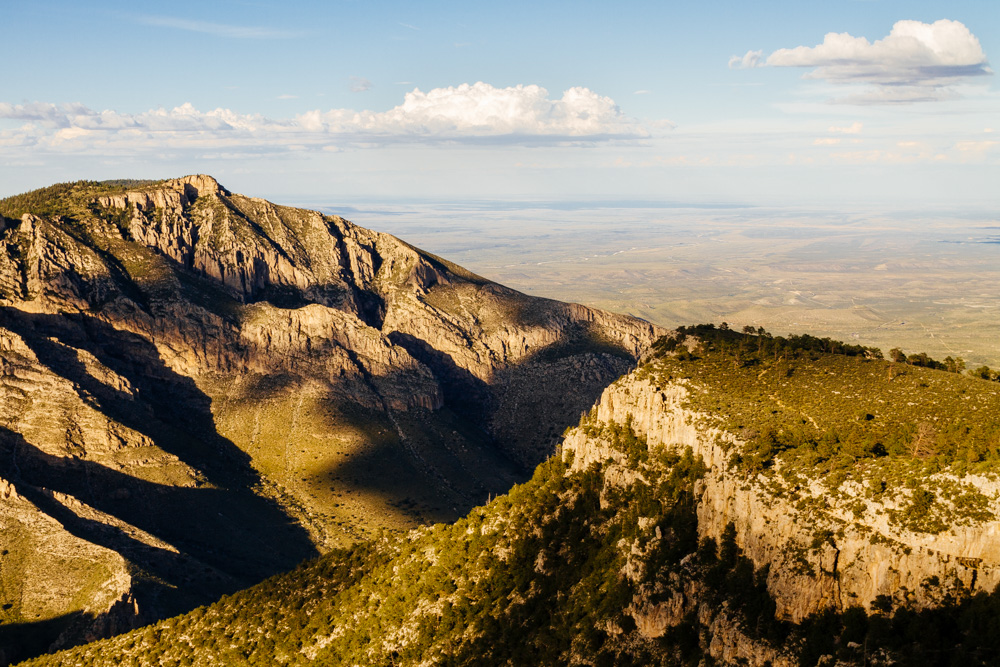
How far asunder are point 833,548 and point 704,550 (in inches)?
505

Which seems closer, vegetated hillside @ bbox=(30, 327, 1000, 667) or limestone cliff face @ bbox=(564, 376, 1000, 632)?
limestone cliff face @ bbox=(564, 376, 1000, 632)

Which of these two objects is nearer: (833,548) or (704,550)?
(833,548)

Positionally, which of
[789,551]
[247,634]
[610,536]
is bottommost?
[247,634]

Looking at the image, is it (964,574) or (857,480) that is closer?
(964,574)

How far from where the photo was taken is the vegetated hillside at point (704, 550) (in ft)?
213

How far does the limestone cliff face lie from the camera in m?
62.8

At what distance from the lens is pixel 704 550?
256 feet

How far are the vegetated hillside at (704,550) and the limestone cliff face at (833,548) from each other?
0.14 meters

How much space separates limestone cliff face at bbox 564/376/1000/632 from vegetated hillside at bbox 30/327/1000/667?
0.47ft

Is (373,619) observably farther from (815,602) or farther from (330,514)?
(330,514)

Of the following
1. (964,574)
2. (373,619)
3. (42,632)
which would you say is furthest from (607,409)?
(42,632)

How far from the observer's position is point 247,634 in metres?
104

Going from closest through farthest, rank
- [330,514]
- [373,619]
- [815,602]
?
[815,602] < [373,619] < [330,514]

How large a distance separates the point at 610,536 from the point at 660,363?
25.1 metres
